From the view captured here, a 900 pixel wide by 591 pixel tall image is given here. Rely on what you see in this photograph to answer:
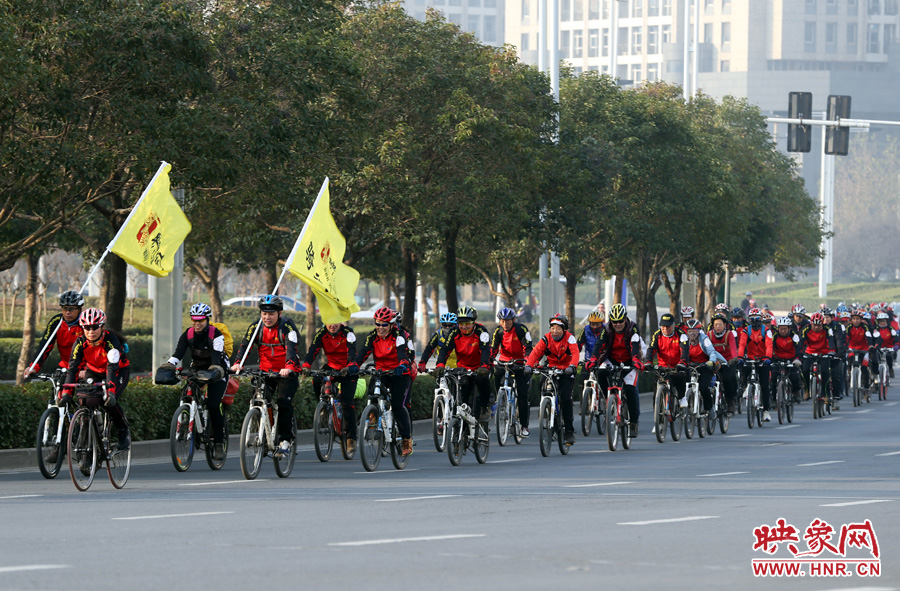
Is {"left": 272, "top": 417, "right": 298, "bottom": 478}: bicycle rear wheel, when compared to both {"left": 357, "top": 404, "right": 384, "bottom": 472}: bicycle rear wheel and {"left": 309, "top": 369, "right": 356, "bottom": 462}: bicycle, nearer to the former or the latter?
{"left": 357, "top": 404, "right": 384, "bottom": 472}: bicycle rear wheel

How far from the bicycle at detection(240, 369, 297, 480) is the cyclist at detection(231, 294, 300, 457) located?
0.17 feet

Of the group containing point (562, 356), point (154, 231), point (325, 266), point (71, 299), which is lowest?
point (562, 356)

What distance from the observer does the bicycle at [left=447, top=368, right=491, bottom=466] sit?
16.6 meters

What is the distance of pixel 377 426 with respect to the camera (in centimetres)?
1578

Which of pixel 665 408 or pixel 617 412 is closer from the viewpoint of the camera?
pixel 617 412

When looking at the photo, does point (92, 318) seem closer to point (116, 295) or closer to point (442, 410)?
point (442, 410)

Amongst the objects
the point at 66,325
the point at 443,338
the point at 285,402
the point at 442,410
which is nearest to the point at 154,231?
the point at 66,325

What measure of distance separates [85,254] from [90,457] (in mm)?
26227

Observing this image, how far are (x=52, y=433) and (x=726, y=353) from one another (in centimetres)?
1253

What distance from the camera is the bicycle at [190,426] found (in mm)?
14852

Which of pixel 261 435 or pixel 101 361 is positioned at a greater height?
pixel 101 361

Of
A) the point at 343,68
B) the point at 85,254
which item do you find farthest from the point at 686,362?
the point at 85,254

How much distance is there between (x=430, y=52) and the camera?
90.9ft

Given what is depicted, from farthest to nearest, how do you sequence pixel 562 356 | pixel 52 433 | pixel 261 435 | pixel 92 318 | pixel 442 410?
pixel 562 356 < pixel 442 410 < pixel 261 435 < pixel 52 433 < pixel 92 318
